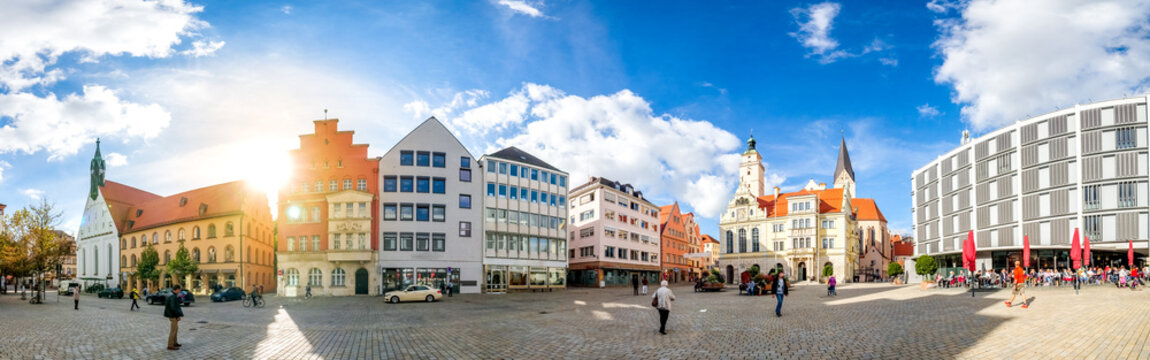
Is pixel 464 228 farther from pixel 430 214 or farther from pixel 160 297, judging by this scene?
pixel 160 297

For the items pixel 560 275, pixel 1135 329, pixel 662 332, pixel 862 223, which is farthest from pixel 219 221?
pixel 862 223

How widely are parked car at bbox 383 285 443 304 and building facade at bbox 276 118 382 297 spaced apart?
1489 cm

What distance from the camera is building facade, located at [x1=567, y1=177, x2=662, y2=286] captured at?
77.5 meters

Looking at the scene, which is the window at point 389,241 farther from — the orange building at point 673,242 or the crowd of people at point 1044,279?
the orange building at point 673,242

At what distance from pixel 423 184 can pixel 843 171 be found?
374 ft

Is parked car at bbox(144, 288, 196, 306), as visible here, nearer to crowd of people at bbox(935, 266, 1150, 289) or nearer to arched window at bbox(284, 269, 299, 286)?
arched window at bbox(284, 269, 299, 286)

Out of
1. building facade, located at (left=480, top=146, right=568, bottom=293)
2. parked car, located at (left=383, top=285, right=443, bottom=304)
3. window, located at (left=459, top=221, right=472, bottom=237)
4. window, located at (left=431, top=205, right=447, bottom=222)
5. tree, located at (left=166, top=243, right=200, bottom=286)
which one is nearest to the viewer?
parked car, located at (left=383, top=285, right=443, bottom=304)

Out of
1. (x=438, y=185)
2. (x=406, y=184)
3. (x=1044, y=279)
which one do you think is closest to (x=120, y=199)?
(x=406, y=184)

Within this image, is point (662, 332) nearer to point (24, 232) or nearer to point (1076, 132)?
point (24, 232)

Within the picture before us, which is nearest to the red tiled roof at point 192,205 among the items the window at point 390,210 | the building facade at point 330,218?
the building facade at point 330,218

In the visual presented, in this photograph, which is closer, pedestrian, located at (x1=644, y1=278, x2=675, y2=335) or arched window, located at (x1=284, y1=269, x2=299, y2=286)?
pedestrian, located at (x1=644, y1=278, x2=675, y2=335)

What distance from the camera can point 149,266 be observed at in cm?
6800

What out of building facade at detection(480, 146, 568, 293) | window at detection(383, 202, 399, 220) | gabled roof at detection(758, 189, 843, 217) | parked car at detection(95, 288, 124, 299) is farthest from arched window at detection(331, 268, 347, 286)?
gabled roof at detection(758, 189, 843, 217)

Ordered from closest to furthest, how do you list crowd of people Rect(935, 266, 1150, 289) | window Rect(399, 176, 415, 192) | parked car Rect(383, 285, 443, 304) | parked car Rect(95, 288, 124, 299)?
1. parked car Rect(383, 285, 443, 304)
2. crowd of people Rect(935, 266, 1150, 289)
3. window Rect(399, 176, 415, 192)
4. parked car Rect(95, 288, 124, 299)
